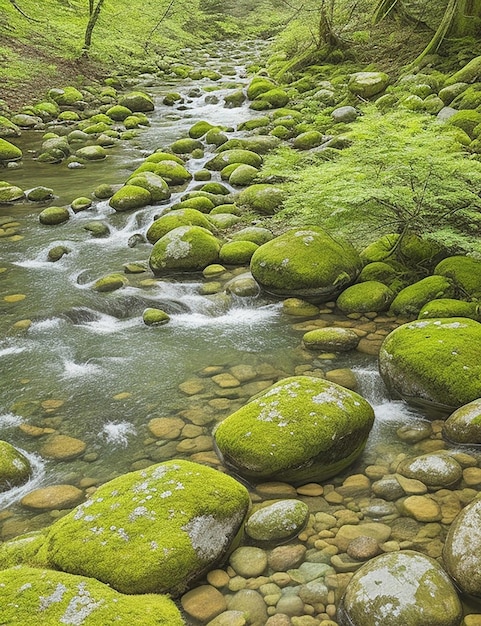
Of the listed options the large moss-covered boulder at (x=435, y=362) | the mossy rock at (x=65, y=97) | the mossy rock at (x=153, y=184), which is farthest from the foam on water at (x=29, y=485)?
the mossy rock at (x=65, y=97)

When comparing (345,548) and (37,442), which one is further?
(37,442)

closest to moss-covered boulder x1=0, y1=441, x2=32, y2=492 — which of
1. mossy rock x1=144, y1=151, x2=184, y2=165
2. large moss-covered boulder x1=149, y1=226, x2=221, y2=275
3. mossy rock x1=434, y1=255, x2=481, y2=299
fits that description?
large moss-covered boulder x1=149, y1=226, x2=221, y2=275

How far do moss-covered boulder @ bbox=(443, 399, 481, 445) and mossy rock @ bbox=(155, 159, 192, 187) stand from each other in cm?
924

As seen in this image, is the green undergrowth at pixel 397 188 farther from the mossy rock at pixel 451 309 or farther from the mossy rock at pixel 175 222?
the mossy rock at pixel 175 222

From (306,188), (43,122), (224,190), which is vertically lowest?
(43,122)

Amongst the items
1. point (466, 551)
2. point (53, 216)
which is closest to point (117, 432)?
point (466, 551)

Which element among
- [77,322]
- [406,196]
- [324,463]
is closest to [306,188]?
[406,196]

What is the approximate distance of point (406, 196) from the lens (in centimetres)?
620

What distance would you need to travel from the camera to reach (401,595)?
2881 mm

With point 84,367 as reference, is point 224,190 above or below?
above

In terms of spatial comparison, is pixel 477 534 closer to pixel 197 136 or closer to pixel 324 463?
pixel 324 463

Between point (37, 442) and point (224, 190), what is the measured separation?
7.56 m

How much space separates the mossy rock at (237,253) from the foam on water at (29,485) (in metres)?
4.48

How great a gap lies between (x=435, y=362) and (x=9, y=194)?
10130 mm
